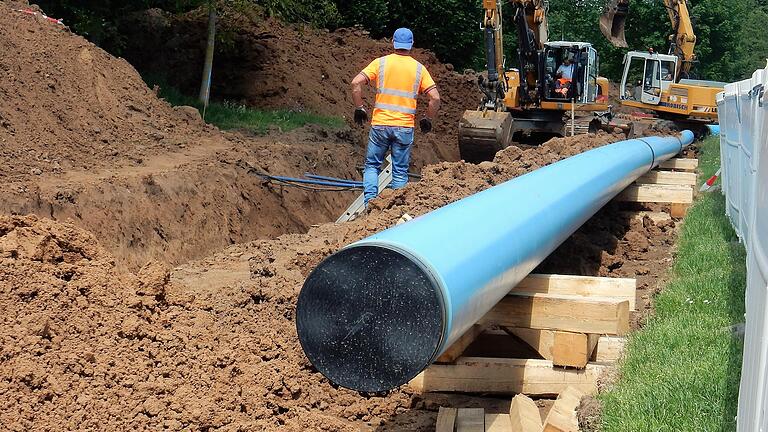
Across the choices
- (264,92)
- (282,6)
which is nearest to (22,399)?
(282,6)

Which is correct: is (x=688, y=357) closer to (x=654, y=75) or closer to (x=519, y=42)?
(x=519, y=42)

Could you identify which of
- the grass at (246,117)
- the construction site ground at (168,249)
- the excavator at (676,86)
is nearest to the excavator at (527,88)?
the construction site ground at (168,249)

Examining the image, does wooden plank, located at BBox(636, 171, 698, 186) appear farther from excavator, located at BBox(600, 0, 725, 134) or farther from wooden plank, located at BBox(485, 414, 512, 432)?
excavator, located at BBox(600, 0, 725, 134)

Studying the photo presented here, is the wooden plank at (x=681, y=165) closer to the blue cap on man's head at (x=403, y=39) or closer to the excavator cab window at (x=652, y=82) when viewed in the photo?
the blue cap on man's head at (x=403, y=39)

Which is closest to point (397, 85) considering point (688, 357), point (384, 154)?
point (384, 154)

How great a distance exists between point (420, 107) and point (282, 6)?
7.31m

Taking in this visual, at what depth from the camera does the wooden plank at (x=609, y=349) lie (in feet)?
16.6

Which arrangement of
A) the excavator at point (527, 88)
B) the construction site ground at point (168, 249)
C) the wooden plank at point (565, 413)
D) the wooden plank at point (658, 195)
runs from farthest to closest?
the excavator at point (527, 88)
the wooden plank at point (658, 195)
the construction site ground at point (168, 249)
the wooden plank at point (565, 413)

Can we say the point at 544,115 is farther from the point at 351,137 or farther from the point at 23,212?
the point at 23,212

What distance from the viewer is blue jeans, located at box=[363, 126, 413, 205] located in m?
10.1

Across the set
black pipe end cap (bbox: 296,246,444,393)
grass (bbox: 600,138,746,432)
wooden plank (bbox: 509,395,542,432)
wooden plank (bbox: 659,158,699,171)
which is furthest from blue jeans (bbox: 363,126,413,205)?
black pipe end cap (bbox: 296,246,444,393)

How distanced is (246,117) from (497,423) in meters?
15.4

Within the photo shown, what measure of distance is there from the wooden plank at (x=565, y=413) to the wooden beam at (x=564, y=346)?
1.03ft

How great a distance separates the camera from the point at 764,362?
2.55m
